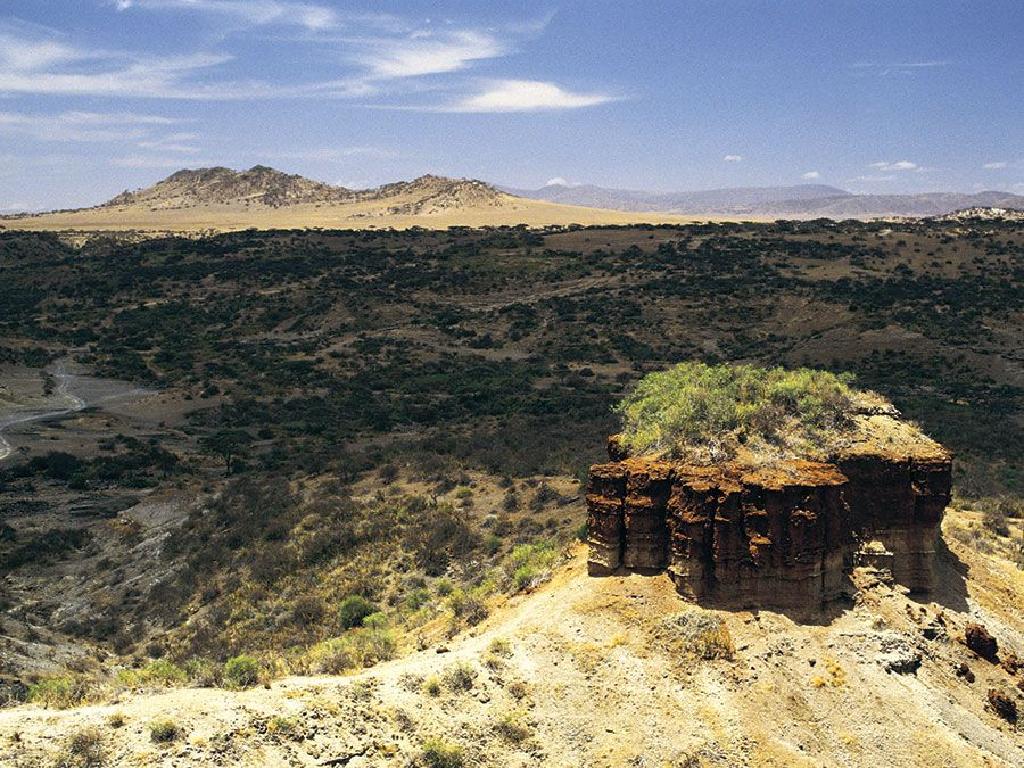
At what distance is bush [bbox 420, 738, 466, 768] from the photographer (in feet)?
33.3

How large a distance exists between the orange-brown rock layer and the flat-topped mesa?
0.05ft

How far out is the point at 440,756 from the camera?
10211mm

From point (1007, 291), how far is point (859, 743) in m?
70.4

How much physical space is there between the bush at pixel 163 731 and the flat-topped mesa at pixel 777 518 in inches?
267

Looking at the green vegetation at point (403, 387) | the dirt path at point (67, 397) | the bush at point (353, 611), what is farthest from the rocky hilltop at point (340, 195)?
the bush at point (353, 611)

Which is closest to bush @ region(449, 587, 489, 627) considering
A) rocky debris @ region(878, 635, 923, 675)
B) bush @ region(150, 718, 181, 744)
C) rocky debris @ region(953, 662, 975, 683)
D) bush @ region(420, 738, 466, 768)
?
bush @ region(420, 738, 466, 768)

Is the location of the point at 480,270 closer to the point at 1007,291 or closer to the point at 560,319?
the point at 560,319

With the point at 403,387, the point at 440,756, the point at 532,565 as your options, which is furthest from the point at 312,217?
the point at 440,756

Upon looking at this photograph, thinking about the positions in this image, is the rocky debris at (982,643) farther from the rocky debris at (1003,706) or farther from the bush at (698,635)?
the bush at (698,635)

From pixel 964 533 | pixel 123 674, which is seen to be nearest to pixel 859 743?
pixel 964 533

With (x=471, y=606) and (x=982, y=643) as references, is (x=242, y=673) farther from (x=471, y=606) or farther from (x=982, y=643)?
(x=982, y=643)

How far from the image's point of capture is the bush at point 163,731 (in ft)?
30.8

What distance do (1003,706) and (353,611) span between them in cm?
1314

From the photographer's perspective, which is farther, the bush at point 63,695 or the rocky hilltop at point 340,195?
the rocky hilltop at point 340,195
